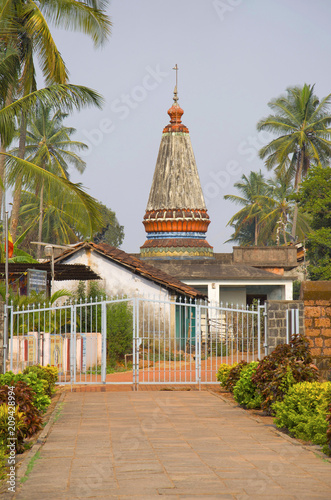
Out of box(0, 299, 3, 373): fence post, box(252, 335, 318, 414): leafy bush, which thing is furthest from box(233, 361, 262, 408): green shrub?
box(0, 299, 3, 373): fence post

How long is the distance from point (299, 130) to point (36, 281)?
2961cm

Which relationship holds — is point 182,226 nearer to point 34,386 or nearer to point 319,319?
point 319,319

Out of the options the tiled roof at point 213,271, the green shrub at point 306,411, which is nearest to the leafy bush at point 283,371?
the green shrub at point 306,411

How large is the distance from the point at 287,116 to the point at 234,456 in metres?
38.8

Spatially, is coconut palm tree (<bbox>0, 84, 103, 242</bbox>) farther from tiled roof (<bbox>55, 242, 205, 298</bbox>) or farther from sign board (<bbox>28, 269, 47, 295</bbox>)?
tiled roof (<bbox>55, 242, 205, 298</bbox>)

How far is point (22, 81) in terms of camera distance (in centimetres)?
2145

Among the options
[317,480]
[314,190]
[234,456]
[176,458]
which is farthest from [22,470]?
[314,190]

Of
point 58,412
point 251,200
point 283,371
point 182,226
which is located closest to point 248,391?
point 283,371

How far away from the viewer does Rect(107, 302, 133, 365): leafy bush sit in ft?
73.7

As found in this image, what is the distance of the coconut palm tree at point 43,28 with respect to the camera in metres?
20.2

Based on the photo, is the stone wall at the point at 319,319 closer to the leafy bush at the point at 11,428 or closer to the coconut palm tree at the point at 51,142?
the leafy bush at the point at 11,428

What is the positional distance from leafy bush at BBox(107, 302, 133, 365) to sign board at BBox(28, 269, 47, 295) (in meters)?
4.77

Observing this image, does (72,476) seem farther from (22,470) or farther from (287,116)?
(287,116)

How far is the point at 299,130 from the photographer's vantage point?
4406 cm
